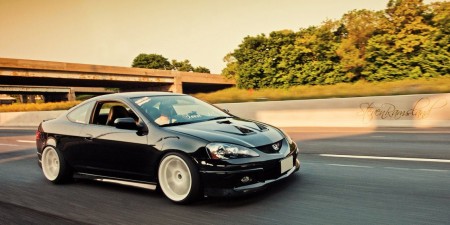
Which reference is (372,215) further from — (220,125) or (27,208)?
(27,208)

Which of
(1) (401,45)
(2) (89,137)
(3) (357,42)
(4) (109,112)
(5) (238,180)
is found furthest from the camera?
(3) (357,42)

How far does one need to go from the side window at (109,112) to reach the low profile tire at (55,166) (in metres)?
0.97

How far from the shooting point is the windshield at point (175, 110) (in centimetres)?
530

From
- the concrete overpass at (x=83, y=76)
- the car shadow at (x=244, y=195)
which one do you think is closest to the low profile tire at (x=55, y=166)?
the car shadow at (x=244, y=195)

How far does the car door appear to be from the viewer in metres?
5.11

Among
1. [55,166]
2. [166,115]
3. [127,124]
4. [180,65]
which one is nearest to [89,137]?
[127,124]

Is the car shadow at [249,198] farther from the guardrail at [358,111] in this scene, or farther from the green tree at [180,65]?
the green tree at [180,65]

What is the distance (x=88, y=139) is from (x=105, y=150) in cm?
45

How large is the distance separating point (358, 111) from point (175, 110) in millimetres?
11010

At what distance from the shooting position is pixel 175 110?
5602mm

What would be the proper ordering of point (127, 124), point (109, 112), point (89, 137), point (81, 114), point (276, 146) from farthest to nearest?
point (81, 114), point (109, 112), point (89, 137), point (127, 124), point (276, 146)

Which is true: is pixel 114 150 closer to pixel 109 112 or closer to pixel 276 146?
pixel 109 112

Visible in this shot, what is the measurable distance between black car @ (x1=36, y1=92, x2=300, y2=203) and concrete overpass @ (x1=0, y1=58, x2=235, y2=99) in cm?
4209

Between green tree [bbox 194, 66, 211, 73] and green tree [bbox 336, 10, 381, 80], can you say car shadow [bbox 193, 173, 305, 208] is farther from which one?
green tree [bbox 194, 66, 211, 73]
